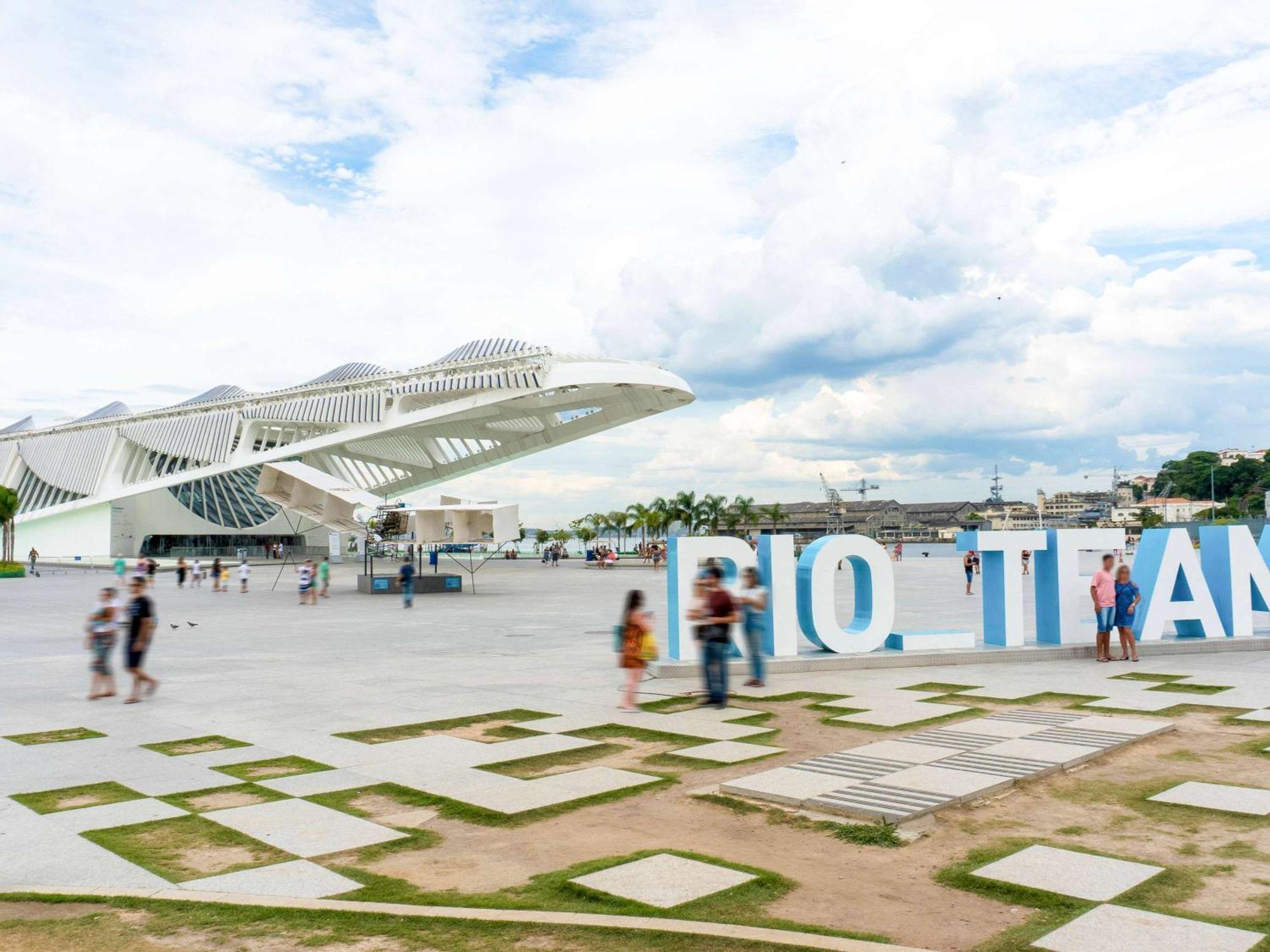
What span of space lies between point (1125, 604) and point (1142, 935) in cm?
1078

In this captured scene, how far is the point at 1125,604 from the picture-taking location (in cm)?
1451

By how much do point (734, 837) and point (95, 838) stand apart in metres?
3.99

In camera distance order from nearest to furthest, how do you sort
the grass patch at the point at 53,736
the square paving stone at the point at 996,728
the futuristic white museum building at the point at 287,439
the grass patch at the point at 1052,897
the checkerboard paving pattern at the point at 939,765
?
the grass patch at the point at 1052,897 < the checkerboard paving pattern at the point at 939,765 < the square paving stone at the point at 996,728 < the grass patch at the point at 53,736 < the futuristic white museum building at the point at 287,439

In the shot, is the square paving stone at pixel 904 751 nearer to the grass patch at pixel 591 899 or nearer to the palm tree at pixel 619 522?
the grass patch at pixel 591 899

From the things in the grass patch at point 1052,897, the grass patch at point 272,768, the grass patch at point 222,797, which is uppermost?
the grass patch at point 272,768

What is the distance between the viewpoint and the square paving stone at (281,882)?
217 inches

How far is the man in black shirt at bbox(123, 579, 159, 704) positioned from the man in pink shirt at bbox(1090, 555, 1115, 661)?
12.3 meters

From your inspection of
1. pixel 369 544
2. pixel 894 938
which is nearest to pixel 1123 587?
pixel 894 938

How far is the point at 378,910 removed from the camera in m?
5.15

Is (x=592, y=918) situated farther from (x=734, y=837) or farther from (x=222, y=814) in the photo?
(x=222, y=814)

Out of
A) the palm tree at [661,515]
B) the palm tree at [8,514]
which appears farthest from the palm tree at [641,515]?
the palm tree at [8,514]

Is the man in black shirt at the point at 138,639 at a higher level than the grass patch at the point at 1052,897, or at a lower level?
higher

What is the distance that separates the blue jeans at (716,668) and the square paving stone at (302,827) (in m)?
4.85

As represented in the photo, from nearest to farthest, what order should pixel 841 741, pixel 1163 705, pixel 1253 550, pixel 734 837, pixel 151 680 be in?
pixel 734 837, pixel 841 741, pixel 1163 705, pixel 151 680, pixel 1253 550
